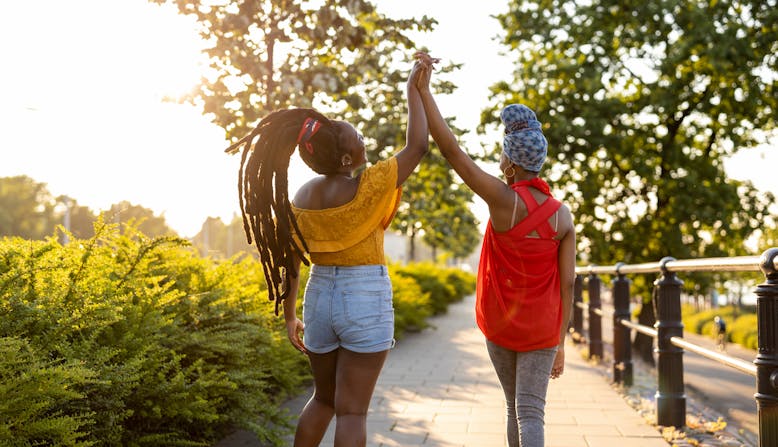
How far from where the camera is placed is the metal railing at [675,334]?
11.3 ft

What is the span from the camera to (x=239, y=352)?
15.9 ft

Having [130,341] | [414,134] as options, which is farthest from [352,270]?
[130,341]

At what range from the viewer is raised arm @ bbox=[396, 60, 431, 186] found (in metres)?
2.97

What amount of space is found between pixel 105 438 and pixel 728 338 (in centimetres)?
2931

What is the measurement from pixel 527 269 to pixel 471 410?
342 cm

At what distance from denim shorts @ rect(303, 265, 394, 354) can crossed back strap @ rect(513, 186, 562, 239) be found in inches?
22.8

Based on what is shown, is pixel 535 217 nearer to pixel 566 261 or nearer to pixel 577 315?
pixel 566 261

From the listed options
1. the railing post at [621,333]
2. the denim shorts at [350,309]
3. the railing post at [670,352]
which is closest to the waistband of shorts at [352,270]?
the denim shorts at [350,309]

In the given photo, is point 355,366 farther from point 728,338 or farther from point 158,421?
point 728,338

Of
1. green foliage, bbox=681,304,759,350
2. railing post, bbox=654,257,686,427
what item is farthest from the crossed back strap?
green foliage, bbox=681,304,759,350

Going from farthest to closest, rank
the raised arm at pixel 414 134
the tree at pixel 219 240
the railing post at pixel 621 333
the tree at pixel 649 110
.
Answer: the tree at pixel 649 110
the railing post at pixel 621 333
the tree at pixel 219 240
the raised arm at pixel 414 134

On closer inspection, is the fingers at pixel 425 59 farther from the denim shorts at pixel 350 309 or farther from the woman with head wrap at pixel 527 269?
the denim shorts at pixel 350 309

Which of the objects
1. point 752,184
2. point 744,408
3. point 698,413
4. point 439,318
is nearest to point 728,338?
point 752,184

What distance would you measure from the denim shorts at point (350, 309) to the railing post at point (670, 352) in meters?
3.04
